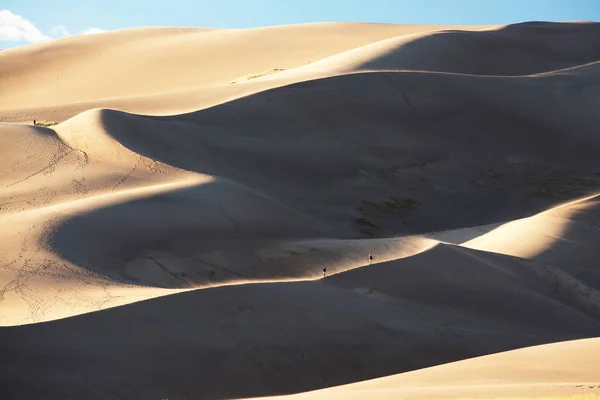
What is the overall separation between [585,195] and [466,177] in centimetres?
280

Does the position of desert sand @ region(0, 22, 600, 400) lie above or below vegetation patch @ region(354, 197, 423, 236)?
above

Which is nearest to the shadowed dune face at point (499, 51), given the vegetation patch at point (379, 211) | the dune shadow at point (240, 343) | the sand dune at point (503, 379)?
the vegetation patch at point (379, 211)

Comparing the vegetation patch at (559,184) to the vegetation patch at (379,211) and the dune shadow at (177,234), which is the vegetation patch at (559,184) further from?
the dune shadow at (177,234)

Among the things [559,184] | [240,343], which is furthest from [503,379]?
[559,184]

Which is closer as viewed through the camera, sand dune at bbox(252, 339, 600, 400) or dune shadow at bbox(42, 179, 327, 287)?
sand dune at bbox(252, 339, 600, 400)

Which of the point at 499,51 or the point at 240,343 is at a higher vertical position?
the point at 499,51

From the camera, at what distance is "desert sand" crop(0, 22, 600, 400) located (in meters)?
11.4

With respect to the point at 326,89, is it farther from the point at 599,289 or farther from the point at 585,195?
the point at 599,289

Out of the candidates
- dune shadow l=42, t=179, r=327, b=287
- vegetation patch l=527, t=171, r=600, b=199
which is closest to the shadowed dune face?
vegetation patch l=527, t=171, r=600, b=199

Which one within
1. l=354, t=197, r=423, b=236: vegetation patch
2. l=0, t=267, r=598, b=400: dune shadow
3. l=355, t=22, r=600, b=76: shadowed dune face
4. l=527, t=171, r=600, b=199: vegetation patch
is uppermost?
l=355, t=22, r=600, b=76: shadowed dune face

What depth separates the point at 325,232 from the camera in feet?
65.7

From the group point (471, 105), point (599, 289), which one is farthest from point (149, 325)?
point (471, 105)

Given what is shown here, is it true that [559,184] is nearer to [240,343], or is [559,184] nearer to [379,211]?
[379,211]

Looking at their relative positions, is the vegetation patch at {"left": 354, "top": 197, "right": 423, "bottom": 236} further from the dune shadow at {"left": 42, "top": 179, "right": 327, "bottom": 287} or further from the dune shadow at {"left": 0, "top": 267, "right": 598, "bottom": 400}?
the dune shadow at {"left": 0, "top": 267, "right": 598, "bottom": 400}
